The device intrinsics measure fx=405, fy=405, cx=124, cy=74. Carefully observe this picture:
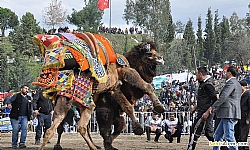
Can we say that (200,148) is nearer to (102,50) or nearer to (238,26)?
(102,50)

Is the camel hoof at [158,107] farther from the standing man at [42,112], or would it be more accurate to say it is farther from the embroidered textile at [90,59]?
the standing man at [42,112]

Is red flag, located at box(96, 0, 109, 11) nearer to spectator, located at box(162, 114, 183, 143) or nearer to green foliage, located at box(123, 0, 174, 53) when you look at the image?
spectator, located at box(162, 114, 183, 143)

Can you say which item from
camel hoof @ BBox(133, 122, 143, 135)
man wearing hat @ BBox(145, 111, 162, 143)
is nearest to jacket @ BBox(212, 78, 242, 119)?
camel hoof @ BBox(133, 122, 143, 135)

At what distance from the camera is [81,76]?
899cm

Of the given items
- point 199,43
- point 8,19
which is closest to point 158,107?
point 199,43

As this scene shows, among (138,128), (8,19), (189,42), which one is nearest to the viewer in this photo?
(138,128)

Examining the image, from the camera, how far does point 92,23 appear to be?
70.5 metres

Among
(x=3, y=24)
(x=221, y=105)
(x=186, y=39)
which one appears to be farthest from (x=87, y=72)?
(x=3, y=24)

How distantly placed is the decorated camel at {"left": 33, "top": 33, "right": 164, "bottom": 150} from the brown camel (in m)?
0.16

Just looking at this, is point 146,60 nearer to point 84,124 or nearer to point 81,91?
point 81,91

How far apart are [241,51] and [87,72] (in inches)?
1993

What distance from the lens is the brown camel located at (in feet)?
32.4

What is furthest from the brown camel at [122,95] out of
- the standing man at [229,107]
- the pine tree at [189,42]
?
the pine tree at [189,42]

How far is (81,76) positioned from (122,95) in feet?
3.98
